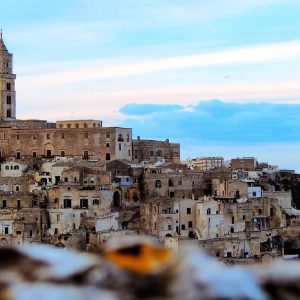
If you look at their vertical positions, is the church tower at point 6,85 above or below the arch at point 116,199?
above

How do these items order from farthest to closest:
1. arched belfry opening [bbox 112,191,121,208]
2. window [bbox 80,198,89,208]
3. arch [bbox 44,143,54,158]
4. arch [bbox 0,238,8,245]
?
1. arch [bbox 44,143,54,158]
2. arched belfry opening [bbox 112,191,121,208]
3. window [bbox 80,198,89,208]
4. arch [bbox 0,238,8,245]

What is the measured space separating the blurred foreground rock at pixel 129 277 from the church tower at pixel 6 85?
71.2 m

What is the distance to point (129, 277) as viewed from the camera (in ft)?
14.1

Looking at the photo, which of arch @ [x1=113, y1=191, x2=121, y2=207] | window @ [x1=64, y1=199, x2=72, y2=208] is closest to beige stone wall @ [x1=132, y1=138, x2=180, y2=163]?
arch @ [x1=113, y1=191, x2=121, y2=207]

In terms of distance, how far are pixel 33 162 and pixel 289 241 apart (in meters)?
20.6

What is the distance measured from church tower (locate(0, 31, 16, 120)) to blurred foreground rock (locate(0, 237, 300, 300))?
71.2 m

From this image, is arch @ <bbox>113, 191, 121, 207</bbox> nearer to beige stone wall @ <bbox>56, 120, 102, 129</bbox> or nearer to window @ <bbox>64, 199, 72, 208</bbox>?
window @ <bbox>64, 199, 72, 208</bbox>

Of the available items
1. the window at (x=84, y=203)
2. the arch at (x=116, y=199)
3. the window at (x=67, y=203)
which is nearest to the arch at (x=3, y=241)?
the window at (x=67, y=203)

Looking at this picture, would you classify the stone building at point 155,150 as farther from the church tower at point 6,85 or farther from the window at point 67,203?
the window at point 67,203

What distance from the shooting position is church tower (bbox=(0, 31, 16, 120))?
74750 millimetres

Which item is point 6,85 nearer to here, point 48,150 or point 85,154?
point 48,150

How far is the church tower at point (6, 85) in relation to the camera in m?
74.8

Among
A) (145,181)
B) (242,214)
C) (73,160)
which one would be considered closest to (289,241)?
(242,214)

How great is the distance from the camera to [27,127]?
71750 millimetres
